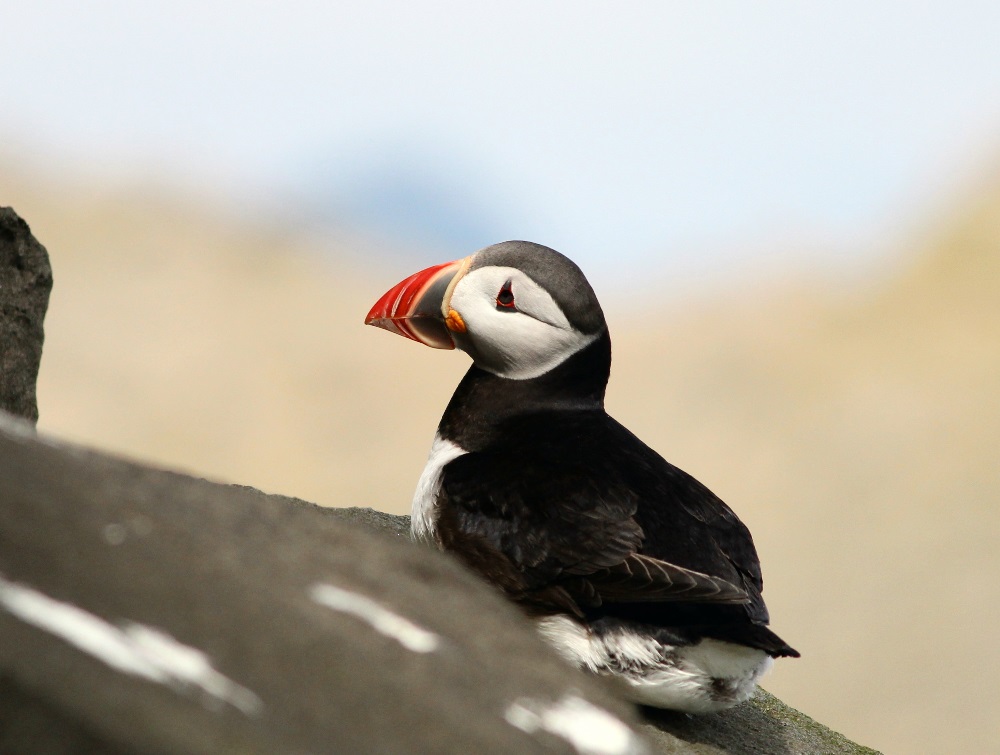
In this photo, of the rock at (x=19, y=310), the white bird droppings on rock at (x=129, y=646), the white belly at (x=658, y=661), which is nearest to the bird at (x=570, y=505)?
the white belly at (x=658, y=661)

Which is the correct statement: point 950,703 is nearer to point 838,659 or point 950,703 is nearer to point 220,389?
point 838,659

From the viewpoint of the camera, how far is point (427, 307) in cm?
468

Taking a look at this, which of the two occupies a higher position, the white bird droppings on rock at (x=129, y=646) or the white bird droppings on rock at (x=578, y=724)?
the white bird droppings on rock at (x=129, y=646)

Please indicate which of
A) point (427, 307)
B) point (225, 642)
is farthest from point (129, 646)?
point (427, 307)

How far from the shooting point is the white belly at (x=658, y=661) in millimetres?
3686

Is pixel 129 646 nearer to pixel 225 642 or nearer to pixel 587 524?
pixel 225 642

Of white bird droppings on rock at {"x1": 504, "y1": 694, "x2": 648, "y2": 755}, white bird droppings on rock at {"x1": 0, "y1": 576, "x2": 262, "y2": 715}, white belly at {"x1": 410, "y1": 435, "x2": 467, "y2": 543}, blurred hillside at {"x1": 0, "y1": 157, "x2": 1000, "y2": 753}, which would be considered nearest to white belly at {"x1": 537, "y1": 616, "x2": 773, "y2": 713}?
white belly at {"x1": 410, "y1": 435, "x2": 467, "y2": 543}

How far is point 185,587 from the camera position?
242cm

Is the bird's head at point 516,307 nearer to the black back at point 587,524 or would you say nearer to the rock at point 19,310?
the black back at point 587,524

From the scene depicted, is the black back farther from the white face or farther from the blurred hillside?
the blurred hillside

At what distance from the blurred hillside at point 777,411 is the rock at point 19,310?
36.8 feet

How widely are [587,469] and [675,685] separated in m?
0.75

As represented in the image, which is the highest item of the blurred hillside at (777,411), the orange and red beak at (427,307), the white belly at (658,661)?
the orange and red beak at (427,307)

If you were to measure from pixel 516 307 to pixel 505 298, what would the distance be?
0.05 meters
